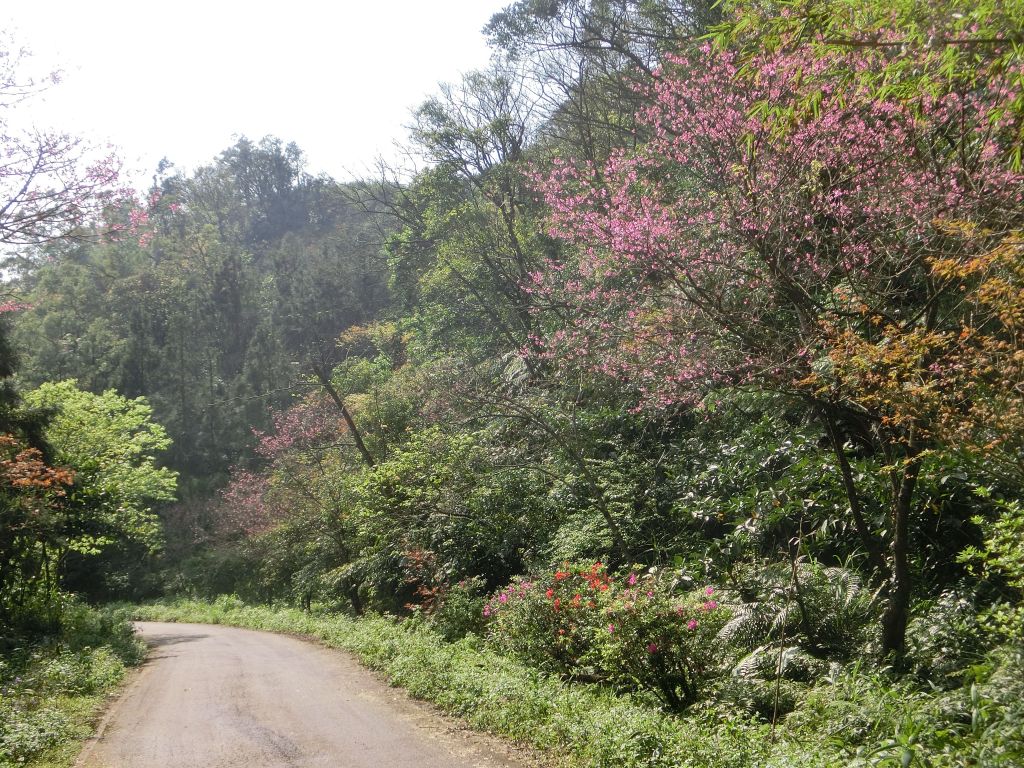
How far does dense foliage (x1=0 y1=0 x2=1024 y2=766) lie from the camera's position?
17.9 ft

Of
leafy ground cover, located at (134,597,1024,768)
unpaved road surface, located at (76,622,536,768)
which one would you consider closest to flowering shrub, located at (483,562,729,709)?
leafy ground cover, located at (134,597,1024,768)

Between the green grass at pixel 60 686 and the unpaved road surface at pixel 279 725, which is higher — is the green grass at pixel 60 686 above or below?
above

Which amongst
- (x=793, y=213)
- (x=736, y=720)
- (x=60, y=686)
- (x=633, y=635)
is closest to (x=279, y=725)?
(x=633, y=635)

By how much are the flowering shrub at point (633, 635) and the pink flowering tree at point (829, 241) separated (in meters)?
1.67

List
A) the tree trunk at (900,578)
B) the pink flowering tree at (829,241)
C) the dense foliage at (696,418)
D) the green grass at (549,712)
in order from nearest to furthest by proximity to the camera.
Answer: the dense foliage at (696,418) → the green grass at (549,712) → the tree trunk at (900,578) → the pink flowering tree at (829,241)

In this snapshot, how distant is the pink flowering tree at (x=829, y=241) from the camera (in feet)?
21.4

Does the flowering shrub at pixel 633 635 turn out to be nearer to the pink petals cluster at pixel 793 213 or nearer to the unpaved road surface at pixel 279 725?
the unpaved road surface at pixel 279 725

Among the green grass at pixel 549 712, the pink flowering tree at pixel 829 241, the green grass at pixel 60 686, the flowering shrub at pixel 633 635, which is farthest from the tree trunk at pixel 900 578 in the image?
the green grass at pixel 60 686

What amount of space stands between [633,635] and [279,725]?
4.25 m

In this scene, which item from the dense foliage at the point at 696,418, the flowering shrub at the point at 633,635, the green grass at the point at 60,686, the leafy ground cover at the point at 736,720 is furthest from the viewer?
the green grass at the point at 60,686

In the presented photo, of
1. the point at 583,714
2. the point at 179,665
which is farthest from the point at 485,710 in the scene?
the point at 179,665

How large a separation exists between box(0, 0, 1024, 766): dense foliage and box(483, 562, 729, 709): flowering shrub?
0.13 ft

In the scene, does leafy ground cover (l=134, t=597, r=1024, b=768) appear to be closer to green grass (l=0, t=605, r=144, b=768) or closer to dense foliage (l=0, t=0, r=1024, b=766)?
dense foliage (l=0, t=0, r=1024, b=766)

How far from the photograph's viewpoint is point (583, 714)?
A: 6988 mm
